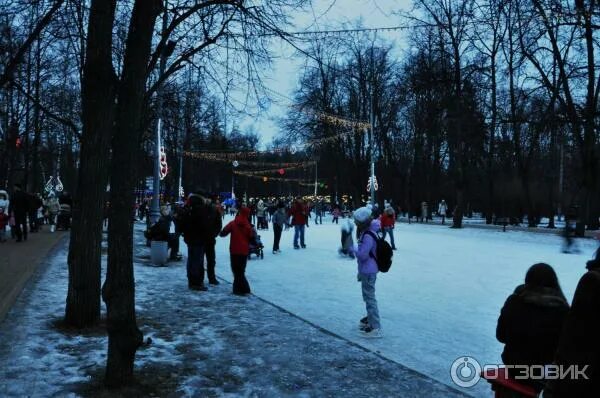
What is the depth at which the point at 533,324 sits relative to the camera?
3908 mm

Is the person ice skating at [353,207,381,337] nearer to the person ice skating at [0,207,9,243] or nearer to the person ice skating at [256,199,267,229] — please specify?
the person ice skating at [0,207,9,243]

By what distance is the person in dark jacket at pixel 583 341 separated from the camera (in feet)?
7.55

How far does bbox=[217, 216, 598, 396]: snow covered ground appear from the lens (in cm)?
704

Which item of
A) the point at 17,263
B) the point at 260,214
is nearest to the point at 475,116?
the point at 260,214

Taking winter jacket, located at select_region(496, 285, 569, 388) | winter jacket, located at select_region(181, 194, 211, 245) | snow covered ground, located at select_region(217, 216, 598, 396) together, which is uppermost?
winter jacket, located at select_region(181, 194, 211, 245)

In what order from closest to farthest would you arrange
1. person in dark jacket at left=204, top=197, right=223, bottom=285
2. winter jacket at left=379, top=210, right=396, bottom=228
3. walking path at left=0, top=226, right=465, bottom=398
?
walking path at left=0, top=226, right=465, bottom=398, person in dark jacket at left=204, top=197, right=223, bottom=285, winter jacket at left=379, top=210, right=396, bottom=228

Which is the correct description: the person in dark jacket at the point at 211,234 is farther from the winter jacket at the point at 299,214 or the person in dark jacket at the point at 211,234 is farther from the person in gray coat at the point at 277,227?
the winter jacket at the point at 299,214

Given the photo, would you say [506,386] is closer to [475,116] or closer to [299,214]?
[299,214]

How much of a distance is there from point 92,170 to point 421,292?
258 inches

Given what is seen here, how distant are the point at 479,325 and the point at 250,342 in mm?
3355

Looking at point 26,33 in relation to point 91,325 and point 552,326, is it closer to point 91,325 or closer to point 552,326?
point 91,325

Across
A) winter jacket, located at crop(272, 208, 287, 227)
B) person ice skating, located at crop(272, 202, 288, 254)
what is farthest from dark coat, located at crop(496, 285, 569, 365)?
winter jacket, located at crop(272, 208, 287, 227)

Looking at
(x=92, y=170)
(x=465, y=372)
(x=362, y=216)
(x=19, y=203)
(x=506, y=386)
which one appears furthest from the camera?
(x=19, y=203)

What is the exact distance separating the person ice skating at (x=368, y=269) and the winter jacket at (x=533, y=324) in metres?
3.54
